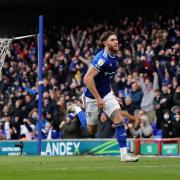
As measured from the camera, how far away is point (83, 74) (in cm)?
2766

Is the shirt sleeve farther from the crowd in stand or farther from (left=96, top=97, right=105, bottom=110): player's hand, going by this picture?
the crowd in stand

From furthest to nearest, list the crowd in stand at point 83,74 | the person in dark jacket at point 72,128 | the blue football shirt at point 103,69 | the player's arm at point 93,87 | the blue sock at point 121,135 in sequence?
the person in dark jacket at point 72,128 < the crowd in stand at point 83,74 < the blue football shirt at point 103,69 < the player's arm at point 93,87 < the blue sock at point 121,135

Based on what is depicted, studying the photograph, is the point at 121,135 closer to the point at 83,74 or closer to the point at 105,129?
the point at 105,129

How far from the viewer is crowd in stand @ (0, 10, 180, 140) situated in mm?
22391

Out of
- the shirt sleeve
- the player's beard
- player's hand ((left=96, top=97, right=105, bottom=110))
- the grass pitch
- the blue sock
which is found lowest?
the grass pitch

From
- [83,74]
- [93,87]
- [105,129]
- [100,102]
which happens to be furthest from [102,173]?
[83,74]

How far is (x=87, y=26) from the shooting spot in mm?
33500

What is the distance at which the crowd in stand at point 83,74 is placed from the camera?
22391 mm

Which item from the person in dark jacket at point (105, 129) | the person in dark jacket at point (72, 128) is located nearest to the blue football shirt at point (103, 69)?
the person in dark jacket at point (72, 128)

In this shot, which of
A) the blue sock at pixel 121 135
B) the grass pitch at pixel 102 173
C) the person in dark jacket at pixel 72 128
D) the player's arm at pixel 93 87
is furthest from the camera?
the person in dark jacket at pixel 72 128

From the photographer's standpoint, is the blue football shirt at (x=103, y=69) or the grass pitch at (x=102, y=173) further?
the blue football shirt at (x=103, y=69)

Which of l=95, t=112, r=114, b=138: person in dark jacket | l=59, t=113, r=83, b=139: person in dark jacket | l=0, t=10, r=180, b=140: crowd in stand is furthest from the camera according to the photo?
l=95, t=112, r=114, b=138: person in dark jacket

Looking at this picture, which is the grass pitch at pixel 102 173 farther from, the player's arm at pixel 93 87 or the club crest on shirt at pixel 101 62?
the club crest on shirt at pixel 101 62

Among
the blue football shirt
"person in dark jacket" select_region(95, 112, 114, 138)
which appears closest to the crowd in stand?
"person in dark jacket" select_region(95, 112, 114, 138)
